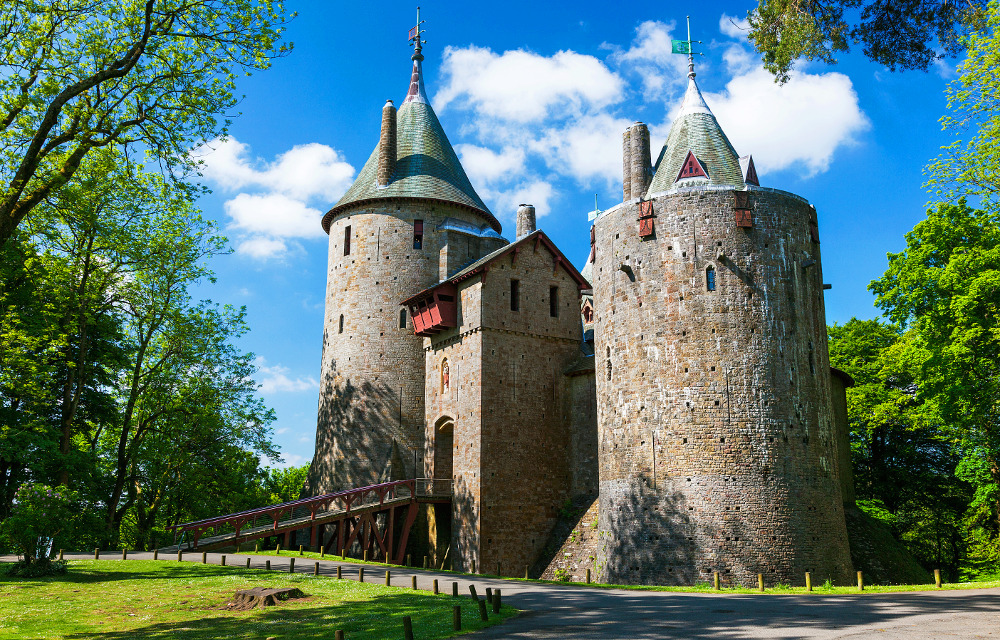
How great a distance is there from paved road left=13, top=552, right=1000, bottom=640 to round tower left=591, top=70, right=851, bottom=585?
4.59 metres

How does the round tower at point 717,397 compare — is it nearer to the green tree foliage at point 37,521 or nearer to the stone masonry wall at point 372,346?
the stone masonry wall at point 372,346

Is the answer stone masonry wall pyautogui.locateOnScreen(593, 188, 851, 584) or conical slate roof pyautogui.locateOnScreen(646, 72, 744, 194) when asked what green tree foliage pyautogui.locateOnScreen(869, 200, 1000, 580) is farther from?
conical slate roof pyautogui.locateOnScreen(646, 72, 744, 194)

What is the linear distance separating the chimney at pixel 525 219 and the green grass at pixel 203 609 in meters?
21.5

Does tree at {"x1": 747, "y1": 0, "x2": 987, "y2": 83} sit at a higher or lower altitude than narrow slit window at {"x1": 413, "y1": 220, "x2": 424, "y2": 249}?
lower

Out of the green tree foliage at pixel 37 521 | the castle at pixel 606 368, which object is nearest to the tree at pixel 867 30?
the castle at pixel 606 368

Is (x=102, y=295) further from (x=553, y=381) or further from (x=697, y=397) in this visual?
(x=697, y=397)

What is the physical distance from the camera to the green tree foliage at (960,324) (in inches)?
958

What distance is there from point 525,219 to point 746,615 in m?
26.6

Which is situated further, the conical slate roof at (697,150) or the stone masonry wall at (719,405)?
the conical slate roof at (697,150)

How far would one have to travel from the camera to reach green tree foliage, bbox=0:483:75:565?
19500 millimetres

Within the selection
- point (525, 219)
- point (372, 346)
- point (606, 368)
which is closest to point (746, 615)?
point (606, 368)

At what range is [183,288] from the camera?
32.1 metres

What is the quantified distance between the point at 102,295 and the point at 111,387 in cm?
404

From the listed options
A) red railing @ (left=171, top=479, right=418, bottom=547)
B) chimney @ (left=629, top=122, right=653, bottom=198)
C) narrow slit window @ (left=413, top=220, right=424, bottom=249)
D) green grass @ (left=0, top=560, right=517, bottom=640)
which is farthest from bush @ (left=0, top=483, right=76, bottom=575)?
chimney @ (left=629, top=122, right=653, bottom=198)
